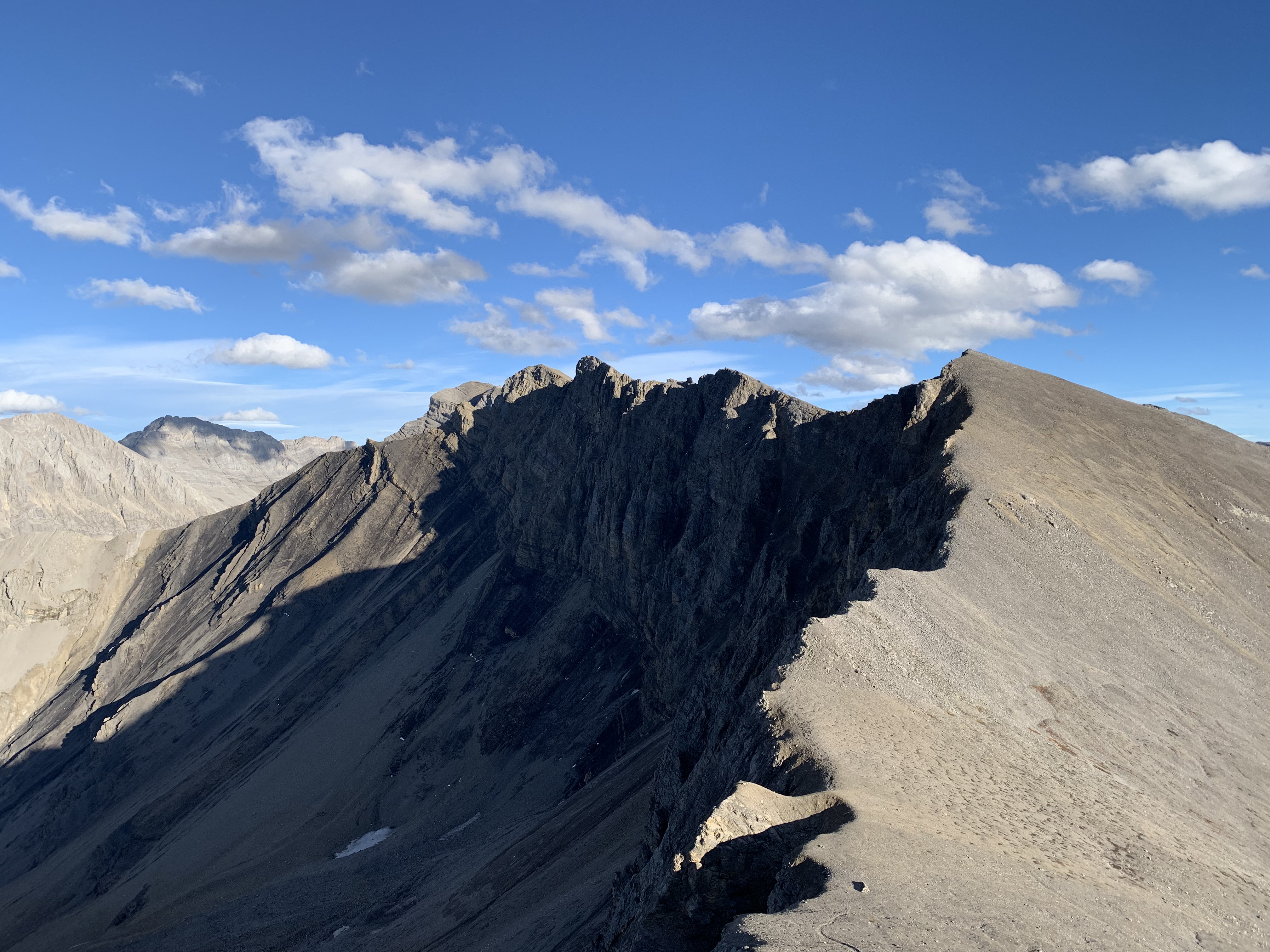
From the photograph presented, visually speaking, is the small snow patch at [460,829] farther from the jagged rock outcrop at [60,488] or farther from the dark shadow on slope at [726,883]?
the jagged rock outcrop at [60,488]

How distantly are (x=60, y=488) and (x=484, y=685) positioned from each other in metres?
159

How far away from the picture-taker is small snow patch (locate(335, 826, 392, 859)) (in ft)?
205

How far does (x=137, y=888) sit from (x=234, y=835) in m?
7.31

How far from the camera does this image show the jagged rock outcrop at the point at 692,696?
15.6 m

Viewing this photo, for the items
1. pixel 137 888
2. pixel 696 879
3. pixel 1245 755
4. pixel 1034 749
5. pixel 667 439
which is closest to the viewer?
pixel 696 879

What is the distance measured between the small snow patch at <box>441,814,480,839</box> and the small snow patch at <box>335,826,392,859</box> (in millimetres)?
5665

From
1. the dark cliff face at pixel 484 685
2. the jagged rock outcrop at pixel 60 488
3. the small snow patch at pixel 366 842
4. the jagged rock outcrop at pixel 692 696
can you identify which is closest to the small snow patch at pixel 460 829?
the dark cliff face at pixel 484 685

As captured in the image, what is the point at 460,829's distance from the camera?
202 feet

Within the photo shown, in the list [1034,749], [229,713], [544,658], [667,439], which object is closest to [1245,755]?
[1034,749]

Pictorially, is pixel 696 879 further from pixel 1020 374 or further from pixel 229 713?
pixel 229 713

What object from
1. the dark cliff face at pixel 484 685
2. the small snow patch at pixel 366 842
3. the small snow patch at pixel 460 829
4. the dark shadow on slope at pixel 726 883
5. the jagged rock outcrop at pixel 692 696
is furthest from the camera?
the small snow patch at pixel 366 842

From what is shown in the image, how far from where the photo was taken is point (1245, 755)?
83.5 feet

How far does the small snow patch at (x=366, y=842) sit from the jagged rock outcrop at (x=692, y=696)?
297 millimetres

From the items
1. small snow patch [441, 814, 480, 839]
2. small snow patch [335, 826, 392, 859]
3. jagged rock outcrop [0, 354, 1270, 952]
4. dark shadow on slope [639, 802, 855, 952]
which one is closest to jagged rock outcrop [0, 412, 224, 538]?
jagged rock outcrop [0, 354, 1270, 952]
